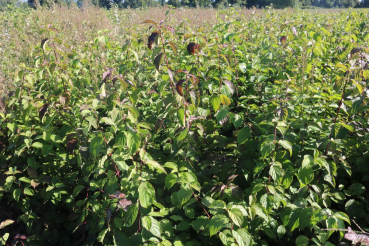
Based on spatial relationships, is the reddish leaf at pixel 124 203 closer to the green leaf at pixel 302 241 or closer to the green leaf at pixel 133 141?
the green leaf at pixel 133 141

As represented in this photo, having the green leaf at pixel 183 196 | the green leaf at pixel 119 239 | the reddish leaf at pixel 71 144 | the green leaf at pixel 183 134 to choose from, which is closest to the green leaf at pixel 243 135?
the green leaf at pixel 183 134

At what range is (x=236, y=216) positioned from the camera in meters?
1.43

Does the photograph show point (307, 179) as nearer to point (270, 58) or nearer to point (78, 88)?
point (270, 58)

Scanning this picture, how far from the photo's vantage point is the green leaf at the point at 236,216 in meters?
1.41

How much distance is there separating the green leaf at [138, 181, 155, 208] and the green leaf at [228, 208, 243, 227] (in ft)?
1.18

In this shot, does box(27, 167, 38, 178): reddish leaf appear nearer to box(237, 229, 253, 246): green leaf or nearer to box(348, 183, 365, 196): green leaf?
box(237, 229, 253, 246): green leaf

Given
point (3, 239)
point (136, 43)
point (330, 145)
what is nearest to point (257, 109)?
point (330, 145)

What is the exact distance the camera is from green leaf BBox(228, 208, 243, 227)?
1.41 metres

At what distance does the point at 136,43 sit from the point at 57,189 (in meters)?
1.19

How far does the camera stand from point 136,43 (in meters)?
2.40

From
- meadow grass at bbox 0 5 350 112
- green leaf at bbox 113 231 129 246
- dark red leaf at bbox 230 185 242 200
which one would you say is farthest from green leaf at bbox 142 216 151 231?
meadow grass at bbox 0 5 350 112

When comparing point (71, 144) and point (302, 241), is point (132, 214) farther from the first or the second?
point (302, 241)

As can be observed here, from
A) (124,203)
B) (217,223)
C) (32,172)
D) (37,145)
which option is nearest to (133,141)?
(124,203)

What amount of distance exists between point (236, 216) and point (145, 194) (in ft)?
1.36
